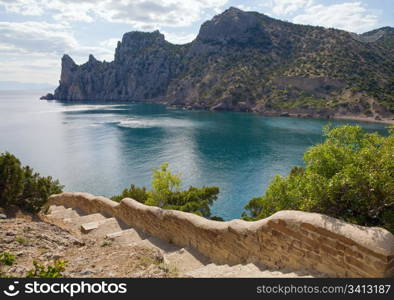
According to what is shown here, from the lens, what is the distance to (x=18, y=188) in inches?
735

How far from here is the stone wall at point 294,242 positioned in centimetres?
753

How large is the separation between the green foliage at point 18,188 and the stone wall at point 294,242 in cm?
983

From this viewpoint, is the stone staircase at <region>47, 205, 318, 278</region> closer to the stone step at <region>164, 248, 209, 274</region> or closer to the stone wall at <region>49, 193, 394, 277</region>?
the stone step at <region>164, 248, 209, 274</region>

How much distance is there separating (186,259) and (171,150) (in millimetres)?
69865

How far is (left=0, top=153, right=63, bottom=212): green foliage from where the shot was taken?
1809 centimetres

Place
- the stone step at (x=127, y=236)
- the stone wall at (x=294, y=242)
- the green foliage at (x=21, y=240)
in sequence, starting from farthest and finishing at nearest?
the stone step at (x=127, y=236) → the green foliage at (x=21, y=240) → the stone wall at (x=294, y=242)

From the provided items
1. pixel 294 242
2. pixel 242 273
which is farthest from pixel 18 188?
pixel 294 242

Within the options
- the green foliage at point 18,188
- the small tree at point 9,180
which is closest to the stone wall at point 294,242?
the green foliage at point 18,188

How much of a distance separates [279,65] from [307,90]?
1388 inches

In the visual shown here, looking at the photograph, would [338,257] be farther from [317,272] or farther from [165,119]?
[165,119]

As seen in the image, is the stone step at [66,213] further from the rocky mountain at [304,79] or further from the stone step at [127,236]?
the rocky mountain at [304,79]

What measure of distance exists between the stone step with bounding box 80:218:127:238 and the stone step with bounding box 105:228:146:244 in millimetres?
1436

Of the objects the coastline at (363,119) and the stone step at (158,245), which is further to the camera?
the coastline at (363,119)

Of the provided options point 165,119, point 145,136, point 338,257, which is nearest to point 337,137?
point 338,257
